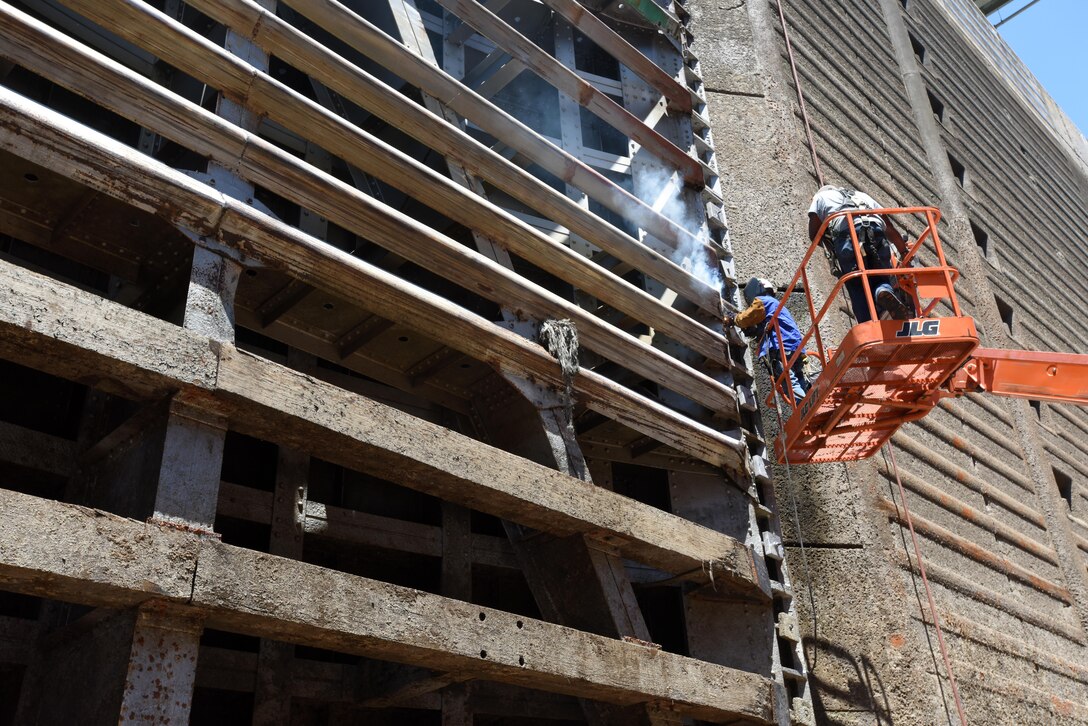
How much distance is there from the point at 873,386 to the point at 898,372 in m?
0.23

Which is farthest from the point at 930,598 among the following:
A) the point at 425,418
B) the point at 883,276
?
the point at 425,418

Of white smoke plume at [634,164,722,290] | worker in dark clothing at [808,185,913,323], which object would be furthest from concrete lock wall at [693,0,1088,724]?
worker in dark clothing at [808,185,913,323]

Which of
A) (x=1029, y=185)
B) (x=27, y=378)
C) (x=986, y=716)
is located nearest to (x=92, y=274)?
(x=27, y=378)

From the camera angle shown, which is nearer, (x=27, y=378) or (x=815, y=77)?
(x=27, y=378)

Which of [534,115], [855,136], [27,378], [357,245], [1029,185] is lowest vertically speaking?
[27,378]

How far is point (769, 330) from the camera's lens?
7.35 metres

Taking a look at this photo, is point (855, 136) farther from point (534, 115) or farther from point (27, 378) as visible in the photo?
point (27, 378)

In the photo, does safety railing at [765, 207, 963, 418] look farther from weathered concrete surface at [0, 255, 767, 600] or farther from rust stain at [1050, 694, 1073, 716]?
rust stain at [1050, 694, 1073, 716]

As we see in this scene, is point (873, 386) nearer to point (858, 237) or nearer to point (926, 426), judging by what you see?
point (858, 237)

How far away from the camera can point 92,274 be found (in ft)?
17.9

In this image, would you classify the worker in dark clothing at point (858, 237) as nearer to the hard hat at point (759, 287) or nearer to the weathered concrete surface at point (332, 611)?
the hard hat at point (759, 287)

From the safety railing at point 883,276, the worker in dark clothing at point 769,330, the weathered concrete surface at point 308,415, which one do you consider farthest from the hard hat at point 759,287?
the weathered concrete surface at point 308,415

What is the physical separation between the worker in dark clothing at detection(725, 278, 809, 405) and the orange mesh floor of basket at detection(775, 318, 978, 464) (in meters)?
0.38

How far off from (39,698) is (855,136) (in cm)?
986
